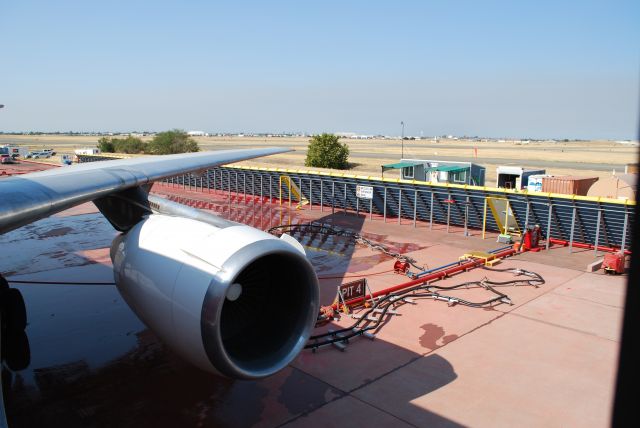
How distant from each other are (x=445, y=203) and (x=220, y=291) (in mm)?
Answer: 19524

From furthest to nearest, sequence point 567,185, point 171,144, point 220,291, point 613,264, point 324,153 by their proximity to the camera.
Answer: point 171,144 → point 324,153 → point 567,185 → point 613,264 → point 220,291

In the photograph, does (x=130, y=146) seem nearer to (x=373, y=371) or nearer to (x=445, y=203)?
(x=445, y=203)

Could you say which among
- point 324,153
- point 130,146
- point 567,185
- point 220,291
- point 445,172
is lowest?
point 324,153

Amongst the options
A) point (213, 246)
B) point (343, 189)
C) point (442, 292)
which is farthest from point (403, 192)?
point (213, 246)

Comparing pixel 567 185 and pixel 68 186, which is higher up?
pixel 68 186

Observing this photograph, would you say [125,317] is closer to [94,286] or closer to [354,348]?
[94,286]

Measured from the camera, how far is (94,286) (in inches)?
605

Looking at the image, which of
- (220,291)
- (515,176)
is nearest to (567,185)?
(515,176)

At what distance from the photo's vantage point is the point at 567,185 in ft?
74.6

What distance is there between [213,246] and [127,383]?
427cm

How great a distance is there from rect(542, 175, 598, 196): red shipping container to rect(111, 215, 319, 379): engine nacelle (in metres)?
18.9

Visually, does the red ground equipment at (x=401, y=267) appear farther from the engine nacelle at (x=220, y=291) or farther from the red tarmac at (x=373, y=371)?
the engine nacelle at (x=220, y=291)

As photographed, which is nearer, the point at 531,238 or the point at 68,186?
the point at 68,186

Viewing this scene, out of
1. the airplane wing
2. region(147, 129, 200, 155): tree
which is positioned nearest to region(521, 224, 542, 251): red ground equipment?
the airplane wing
